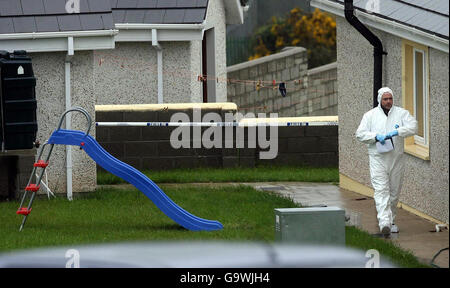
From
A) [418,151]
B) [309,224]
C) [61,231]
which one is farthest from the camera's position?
[418,151]

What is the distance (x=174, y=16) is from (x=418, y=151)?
7.16 meters

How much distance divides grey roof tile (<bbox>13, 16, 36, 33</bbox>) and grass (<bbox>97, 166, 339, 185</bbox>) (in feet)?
9.60

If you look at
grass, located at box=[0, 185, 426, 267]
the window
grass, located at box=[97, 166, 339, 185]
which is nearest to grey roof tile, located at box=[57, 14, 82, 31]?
grass, located at box=[0, 185, 426, 267]

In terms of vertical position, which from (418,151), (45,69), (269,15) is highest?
(269,15)

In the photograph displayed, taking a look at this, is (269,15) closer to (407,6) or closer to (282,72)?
(282,72)

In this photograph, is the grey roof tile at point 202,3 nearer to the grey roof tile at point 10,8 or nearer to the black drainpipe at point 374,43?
the grey roof tile at point 10,8

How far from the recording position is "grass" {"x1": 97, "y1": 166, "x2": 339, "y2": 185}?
48.5ft

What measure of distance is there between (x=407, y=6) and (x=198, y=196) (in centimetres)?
369

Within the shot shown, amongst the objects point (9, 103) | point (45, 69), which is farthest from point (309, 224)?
point (45, 69)

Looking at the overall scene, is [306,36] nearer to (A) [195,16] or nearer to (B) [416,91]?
(A) [195,16]

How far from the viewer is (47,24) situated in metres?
12.8

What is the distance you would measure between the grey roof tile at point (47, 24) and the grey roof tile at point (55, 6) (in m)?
0.11

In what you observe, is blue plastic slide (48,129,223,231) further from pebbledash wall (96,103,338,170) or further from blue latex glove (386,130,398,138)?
pebbledash wall (96,103,338,170)

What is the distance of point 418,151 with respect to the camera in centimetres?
1140
